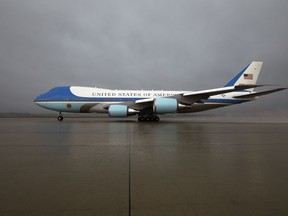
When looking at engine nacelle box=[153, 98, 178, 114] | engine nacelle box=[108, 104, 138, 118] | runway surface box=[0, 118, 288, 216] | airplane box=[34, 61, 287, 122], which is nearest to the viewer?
runway surface box=[0, 118, 288, 216]

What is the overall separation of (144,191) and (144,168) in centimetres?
75

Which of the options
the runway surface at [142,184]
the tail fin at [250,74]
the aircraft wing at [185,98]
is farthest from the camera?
the tail fin at [250,74]

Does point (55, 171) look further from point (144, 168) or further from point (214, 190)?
point (214, 190)

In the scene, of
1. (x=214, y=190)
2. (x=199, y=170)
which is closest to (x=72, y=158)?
(x=199, y=170)

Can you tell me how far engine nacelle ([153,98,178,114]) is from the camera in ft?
43.8

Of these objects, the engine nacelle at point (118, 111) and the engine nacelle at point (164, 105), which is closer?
the engine nacelle at point (164, 105)

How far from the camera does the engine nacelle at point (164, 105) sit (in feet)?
43.8

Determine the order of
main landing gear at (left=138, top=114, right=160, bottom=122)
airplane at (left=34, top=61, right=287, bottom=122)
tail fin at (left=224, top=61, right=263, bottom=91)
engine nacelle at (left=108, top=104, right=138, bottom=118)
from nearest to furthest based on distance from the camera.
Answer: engine nacelle at (left=108, top=104, right=138, bottom=118) < airplane at (left=34, top=61, right=287, bottom=122) < main landing gear at (left=138, top=114, right=160, bottom=122) < tail fin at (left=224, top=61, right=263, bottom=91)

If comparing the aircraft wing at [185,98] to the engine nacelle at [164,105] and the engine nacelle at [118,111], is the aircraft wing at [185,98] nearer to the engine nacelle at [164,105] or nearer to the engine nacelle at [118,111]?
the engine nacelle at [164,105]

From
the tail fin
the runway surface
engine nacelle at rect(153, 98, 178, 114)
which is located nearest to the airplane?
engine nacelle at rect(153, 98, 178, 114)

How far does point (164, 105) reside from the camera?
526 inches

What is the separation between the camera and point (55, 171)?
2.49 metres

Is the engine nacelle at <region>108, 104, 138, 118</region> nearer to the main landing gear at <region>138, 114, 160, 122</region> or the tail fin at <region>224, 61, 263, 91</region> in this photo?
the main landing gear at <region>138, 114, 160, 122</region>

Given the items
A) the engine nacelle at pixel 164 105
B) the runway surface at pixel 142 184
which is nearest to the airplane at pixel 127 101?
the engine nacelle at pixel 164 105
